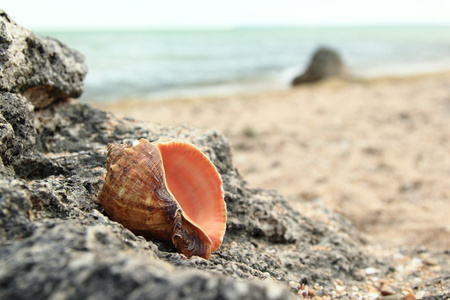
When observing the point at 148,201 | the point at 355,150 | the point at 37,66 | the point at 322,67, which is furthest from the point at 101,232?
the point at 322,67

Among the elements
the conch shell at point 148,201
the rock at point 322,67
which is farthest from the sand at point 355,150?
the rock at point 322,67

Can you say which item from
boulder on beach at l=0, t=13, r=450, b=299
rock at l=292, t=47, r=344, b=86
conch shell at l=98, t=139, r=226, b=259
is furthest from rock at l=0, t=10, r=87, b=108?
rock at l=292, t=47, r=344, b=86

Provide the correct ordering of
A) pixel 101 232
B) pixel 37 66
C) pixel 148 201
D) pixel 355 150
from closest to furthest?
1. pixel 101 232
2. pixel 148 201
3. pixel 37 66
4. pixel 355 150

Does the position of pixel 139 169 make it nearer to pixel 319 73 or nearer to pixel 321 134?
pixel 321 134

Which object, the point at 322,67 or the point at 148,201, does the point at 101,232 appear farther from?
the point at 322,67

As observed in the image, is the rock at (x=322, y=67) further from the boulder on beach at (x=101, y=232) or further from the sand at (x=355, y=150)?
the boulder on beach at (x=101, y=232)
